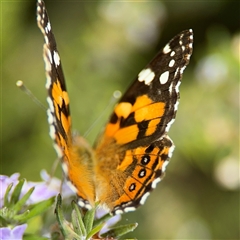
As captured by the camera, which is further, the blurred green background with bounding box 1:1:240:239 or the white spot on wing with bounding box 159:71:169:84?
the blurred green background with bounding box 1:1:240:239

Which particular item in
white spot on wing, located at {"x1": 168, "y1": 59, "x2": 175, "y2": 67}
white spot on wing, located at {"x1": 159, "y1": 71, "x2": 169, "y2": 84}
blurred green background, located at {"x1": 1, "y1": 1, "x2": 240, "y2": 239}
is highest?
white spot on wing, located at {"x1": 168, "y1": 59, "x2": 175, "y2": 67}

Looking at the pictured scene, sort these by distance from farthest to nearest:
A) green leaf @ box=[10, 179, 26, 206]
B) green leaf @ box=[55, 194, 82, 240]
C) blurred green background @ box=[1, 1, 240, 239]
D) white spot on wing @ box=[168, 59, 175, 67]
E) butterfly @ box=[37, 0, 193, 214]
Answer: blurred green background @ box=[1, 1, 240, 239] < white spot on wing @ box=[168, 59, 175, 67] < butterfly @ box=[37, 0, 193, 214] < green leaf @ box=[10, 179, 26, 206] < green leaf @ box=[55, 194, 82, 240]

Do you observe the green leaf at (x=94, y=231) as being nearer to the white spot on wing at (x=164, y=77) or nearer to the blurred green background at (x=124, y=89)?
the white spot on wing at (x=164, y=77)

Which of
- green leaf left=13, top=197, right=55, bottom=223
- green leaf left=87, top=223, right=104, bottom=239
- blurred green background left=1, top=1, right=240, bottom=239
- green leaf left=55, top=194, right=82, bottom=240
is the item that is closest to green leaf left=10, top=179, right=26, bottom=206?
green leaf left=13, top=197, right=55, bottom=223

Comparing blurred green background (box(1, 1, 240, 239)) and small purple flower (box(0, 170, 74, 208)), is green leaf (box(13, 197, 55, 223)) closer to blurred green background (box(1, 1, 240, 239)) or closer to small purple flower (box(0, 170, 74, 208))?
small purple flower (box(0, 170, 74, 208))

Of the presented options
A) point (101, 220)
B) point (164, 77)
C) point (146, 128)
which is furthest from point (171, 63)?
point (101, 220)

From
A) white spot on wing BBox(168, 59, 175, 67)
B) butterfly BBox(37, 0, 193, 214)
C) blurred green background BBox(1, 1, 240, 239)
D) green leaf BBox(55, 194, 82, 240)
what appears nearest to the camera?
green leaf BBox(55, 194, 82, 240)

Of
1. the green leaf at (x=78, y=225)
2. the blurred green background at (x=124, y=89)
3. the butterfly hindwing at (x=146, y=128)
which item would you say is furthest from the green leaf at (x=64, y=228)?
the blurred green background at (x=124, y=89)
